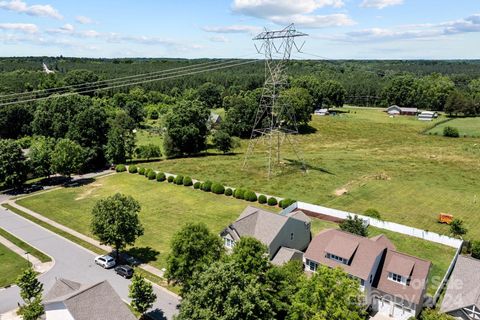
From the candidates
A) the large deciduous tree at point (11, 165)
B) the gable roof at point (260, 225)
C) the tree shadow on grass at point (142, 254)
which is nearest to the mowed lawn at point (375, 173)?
the gable roof at point (260, 225)

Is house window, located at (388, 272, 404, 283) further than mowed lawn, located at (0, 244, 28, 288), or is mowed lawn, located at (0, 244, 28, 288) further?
mowed lawn, located at (0, 244, 28, 288)

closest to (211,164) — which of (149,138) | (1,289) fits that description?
(149,138)

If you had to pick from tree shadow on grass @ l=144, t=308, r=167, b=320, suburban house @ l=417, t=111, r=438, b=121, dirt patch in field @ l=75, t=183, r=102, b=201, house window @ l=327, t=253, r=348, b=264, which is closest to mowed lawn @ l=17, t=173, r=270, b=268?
dirt patch in field @ l=75, t=183, r=102, b=201

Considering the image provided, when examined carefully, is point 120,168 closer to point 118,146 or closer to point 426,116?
point 118,146

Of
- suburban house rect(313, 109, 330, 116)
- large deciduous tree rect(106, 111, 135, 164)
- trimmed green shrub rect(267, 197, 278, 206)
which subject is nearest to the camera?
trimmed green shrub rect(267, 197, 278, 206)

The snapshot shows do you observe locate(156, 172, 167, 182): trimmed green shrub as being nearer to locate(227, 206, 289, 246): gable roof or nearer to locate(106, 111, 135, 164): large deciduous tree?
locate(106, 111, 135, 164): large deciduous tree
